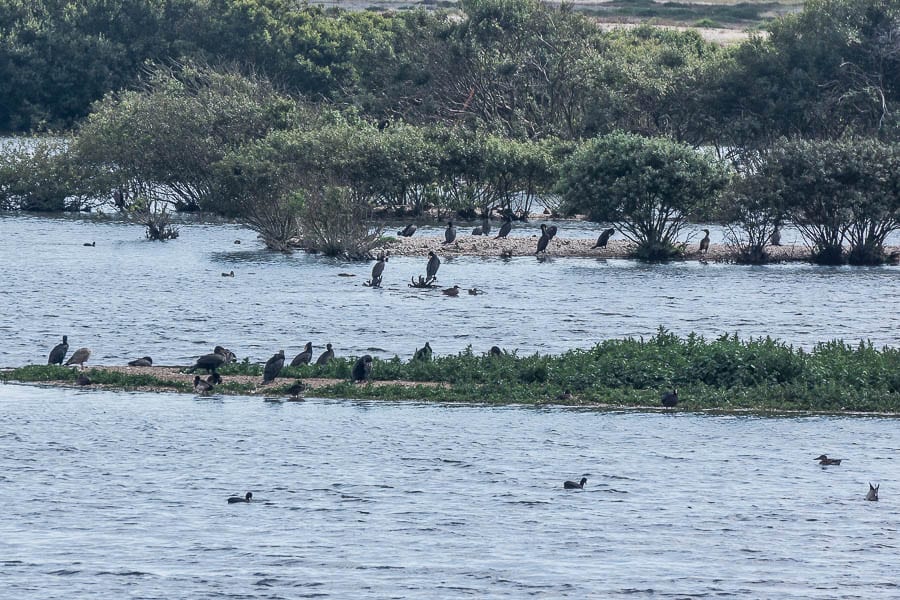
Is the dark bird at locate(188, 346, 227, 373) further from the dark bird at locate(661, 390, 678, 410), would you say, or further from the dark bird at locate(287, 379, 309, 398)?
the dark bird at locate(661, 390, 678, 410)

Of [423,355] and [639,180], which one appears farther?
[639,180]

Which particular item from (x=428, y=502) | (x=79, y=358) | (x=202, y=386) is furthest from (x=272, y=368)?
(x=428, y=502)

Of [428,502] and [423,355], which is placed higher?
[423,355]

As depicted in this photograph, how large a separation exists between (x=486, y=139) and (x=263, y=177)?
13.2m

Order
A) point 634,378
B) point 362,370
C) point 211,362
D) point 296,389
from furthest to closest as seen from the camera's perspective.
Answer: point 211,362 < point 362,370 < point 634,378 < point 296,389

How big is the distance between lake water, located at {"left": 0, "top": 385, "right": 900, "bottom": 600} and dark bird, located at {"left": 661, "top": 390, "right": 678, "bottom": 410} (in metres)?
0.34

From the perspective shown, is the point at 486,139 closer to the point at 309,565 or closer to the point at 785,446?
the point at 785,446

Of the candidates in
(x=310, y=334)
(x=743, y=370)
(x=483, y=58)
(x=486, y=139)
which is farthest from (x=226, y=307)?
(x=483, y=58)

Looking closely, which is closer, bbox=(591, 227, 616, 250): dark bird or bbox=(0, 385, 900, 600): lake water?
bbox=(0, 385, 900, 600): lake water

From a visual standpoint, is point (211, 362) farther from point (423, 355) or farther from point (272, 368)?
point (423, 355)

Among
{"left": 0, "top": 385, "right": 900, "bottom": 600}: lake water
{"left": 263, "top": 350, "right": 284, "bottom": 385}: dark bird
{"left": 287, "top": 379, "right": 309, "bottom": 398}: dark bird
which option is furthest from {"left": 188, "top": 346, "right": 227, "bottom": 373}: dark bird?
{"left": 287, "top": 379, "right": 309, "bottom": 398}: dark bird

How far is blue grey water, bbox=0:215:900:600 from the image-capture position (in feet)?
68.1

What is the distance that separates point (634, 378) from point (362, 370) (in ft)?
18.5

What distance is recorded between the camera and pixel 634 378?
1241 inches
